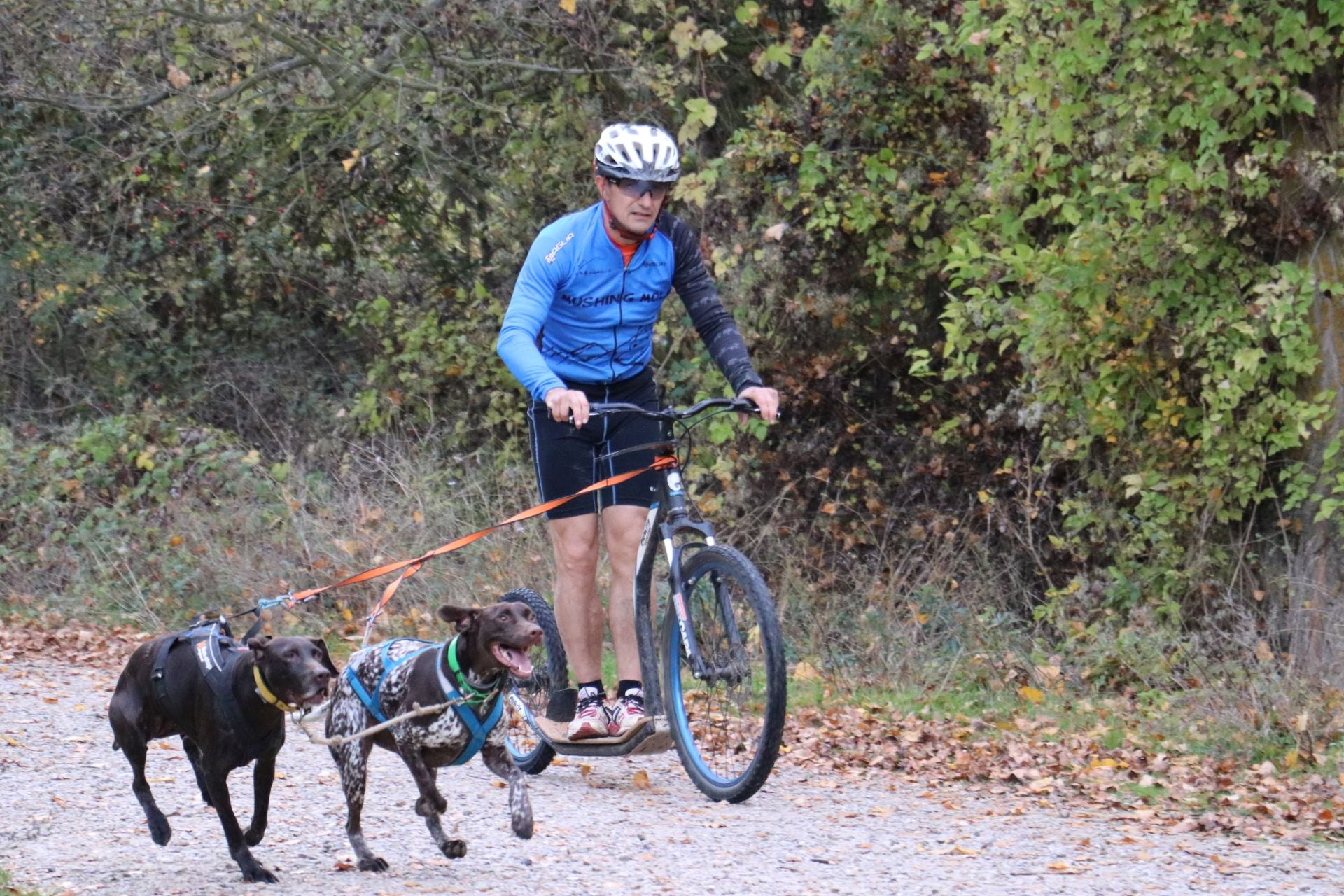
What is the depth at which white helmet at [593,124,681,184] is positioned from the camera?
616 centimetres

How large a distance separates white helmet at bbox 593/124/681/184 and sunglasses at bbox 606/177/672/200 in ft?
0.07

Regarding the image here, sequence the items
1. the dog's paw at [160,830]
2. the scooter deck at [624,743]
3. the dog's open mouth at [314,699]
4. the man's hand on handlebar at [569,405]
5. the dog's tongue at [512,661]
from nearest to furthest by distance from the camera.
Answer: the dog's open mouth at [314,699] < the dog's tongue at [512,661] < the dog's paw at [160,830] < the man's hand on handlebar at [569,405] < the scooter deck at [624,743]

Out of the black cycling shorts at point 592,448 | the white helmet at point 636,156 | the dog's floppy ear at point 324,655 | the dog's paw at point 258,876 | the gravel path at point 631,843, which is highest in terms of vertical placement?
the white helmet at point 636,156

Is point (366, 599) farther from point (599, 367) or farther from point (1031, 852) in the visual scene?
point (1031, 852)

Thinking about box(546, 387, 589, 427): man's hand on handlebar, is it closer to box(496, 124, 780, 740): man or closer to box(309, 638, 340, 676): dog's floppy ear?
box(496, 124, 780, 740): man

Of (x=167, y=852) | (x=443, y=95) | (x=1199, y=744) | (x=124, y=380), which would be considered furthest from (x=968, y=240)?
(x=124, y=380)

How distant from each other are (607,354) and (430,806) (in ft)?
6.59

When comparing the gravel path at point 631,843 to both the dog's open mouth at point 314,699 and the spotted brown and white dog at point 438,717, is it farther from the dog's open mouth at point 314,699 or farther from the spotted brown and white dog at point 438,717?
the dog's open mouth at point 314,699

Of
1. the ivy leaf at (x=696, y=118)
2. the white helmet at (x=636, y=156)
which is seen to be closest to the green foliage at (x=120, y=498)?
the ivy leaf at (x=696, y=118)

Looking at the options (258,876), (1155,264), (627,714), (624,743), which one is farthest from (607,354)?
(1155,264)

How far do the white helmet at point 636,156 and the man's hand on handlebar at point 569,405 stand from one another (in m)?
0.89

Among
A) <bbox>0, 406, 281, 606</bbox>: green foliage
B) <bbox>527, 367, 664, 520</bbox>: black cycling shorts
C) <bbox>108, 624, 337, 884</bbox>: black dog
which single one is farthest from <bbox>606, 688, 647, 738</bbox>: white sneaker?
<bbox>0, 406, 281, 606</bbox>: green foliage

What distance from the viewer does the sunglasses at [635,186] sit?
6.21 meters

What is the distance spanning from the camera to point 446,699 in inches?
207
